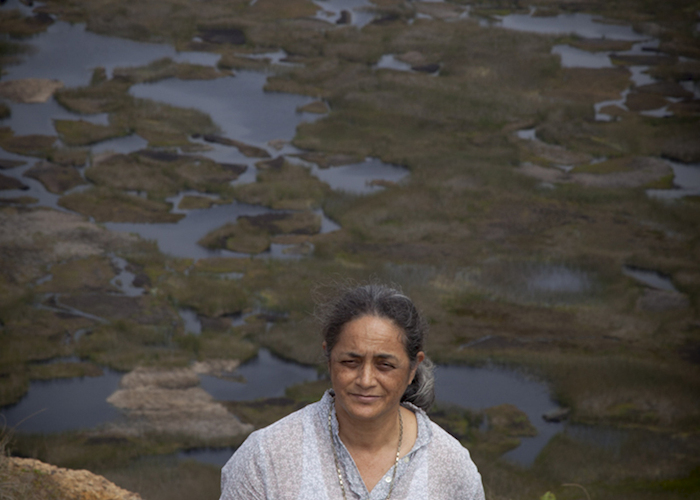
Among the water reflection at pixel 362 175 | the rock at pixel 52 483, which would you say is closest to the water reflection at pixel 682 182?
the water reflection at pixel 362 175

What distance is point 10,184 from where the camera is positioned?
1123 cm

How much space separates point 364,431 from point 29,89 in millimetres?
14163

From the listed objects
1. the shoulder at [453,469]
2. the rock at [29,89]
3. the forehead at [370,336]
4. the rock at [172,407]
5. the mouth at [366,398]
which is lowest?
the rock at [172,407]

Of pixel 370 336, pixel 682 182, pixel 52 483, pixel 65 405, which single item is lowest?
pixel 65 405

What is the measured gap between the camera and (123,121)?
13469 mm

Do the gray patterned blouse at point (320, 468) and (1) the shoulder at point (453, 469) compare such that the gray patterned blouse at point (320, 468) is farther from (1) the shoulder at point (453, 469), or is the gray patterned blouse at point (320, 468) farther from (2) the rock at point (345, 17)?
(2) the rock at point (345, 17)

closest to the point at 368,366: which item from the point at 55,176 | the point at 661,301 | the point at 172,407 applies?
the point at 172,407

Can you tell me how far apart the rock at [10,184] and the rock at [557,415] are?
7.76 m

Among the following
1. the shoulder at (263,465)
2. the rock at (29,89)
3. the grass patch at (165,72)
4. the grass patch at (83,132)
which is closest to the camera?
the shoulder at (263,465)

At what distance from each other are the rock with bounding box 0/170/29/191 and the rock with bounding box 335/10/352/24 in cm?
883

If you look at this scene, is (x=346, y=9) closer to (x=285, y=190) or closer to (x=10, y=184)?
(x=285, y=190)

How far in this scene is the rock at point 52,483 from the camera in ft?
13.9

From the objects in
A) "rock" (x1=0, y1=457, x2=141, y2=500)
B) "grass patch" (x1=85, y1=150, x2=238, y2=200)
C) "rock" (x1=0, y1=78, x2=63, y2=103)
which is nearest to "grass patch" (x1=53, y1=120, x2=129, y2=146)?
"grass patch" (x1=85, y1=150, x2=238, y2=200)

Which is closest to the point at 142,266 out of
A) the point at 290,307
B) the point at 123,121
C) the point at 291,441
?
the point at 290,307
